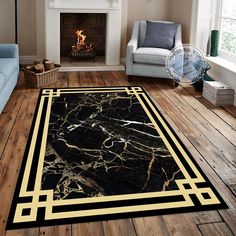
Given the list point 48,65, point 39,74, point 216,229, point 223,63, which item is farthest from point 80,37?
point 216,229

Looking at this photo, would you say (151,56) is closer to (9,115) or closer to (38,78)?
(38,78)

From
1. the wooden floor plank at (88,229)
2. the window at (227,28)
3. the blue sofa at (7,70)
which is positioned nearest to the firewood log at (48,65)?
the blue sofa at (7,70)

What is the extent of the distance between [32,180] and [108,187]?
558 millimetres

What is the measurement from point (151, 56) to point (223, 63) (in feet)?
3.13

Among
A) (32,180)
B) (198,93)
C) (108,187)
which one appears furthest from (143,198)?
(198,93)

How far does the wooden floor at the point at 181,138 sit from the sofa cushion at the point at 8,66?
1.22 feet

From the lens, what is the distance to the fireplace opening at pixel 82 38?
6.26 metres

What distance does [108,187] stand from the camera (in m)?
2.66

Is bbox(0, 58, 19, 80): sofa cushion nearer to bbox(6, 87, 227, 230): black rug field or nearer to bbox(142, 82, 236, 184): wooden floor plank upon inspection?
bbox(6, 87, 227, 230): black rug field

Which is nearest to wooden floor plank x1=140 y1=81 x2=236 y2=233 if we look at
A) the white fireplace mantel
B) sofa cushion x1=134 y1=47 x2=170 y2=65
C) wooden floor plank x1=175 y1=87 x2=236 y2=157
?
wooden floor plank x1=175 y1=87 x2=236 y2=157

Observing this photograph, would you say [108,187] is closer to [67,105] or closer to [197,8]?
[67,105]

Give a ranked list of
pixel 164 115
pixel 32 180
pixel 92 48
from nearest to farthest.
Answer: pixel 32 180 → pixel 164 115 → pixel 92 48

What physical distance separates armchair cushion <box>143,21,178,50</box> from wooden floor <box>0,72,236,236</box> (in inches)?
20.6

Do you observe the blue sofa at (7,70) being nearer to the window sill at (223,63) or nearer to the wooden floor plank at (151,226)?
the wooden floor plank at (151,226)
